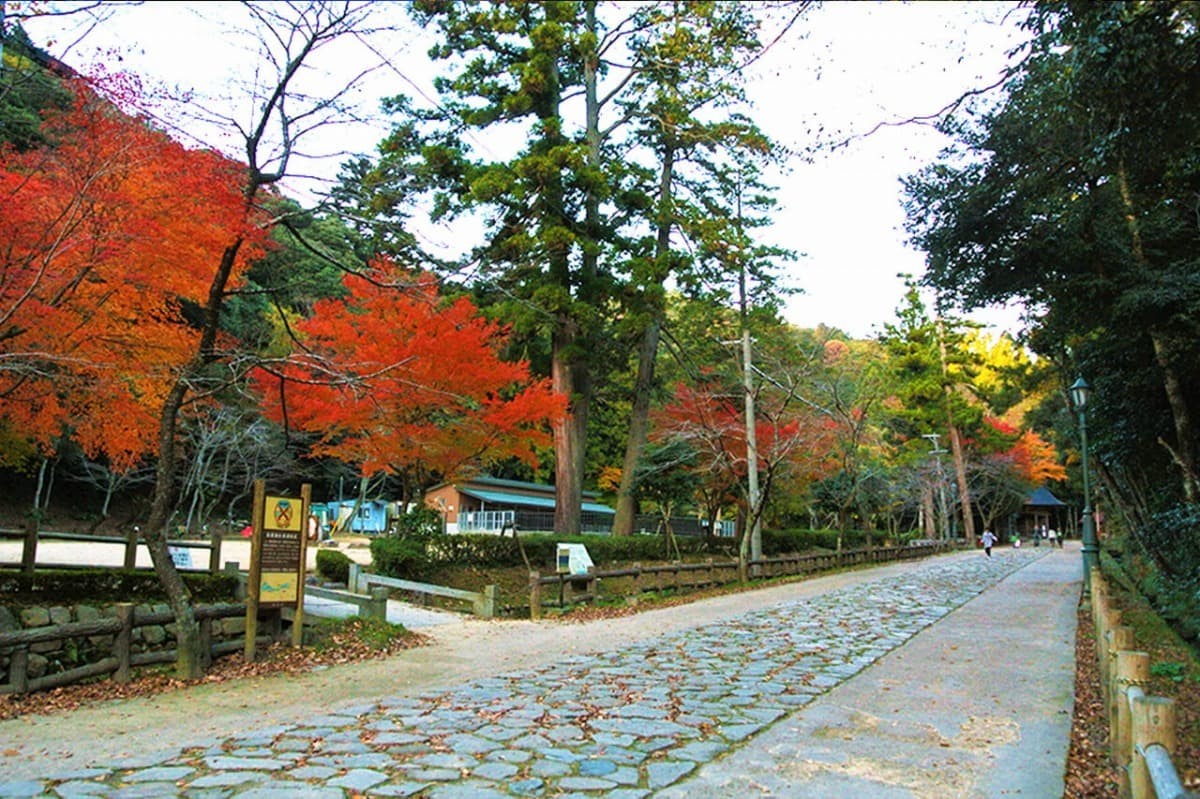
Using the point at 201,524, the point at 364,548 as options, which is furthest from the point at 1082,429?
the point at 201,524

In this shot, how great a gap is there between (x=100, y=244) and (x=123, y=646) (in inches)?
192

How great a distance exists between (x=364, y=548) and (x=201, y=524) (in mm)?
5797

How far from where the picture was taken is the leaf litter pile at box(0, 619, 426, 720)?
7.04 m

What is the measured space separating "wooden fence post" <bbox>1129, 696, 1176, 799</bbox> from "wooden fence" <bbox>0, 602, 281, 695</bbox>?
808 centimetres

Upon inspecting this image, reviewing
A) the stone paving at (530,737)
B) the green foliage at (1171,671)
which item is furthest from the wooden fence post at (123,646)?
the green foliage at (1171,671)

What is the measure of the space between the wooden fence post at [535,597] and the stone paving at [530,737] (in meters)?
3.91

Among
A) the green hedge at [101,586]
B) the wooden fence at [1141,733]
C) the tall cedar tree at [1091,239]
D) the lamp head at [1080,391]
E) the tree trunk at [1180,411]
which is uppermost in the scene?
the tall cedar tree at [1091,239]

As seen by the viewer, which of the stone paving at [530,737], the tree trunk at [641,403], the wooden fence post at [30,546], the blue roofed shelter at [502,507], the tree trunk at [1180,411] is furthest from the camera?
the blue roofed shelter at [502,507]

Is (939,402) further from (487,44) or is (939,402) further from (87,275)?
(87,275)

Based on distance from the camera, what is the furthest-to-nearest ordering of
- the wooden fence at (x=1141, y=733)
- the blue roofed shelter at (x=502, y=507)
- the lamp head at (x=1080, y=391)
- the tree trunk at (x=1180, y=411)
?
the blue roofed shelter at (x=502, y=507) < the lamp head at (x=1080, y=391) < the tree trunk at (x=1180, y=411) < the wooden fence at (x=1141, y=733)

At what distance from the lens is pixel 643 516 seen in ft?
141

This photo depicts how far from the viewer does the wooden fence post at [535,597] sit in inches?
514

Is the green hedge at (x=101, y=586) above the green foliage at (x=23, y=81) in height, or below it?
below

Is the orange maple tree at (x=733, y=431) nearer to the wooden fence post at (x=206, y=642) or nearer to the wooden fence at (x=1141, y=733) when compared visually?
the wooden fence post at (x=206, y=642)
